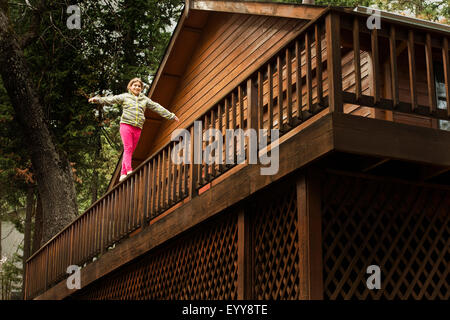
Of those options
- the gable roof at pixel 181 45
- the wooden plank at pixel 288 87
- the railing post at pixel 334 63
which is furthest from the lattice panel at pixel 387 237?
the gable roof at pixel 181 45

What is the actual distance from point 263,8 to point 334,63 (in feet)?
16.9

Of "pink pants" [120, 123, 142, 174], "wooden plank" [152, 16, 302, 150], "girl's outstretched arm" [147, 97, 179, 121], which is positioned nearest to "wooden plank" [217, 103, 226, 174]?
"wooden plank" [152, 16, 302, 150]

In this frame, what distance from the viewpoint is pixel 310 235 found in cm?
628

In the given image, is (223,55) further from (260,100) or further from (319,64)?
(319,64)


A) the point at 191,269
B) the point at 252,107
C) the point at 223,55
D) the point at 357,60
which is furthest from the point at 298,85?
the point at 223,55

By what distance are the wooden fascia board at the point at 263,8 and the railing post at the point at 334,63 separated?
11.6 feet

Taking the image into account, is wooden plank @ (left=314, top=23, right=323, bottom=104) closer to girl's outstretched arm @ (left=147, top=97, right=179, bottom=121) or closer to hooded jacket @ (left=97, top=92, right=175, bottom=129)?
girl's outstretched arm @ (left=147, top=97, right=179, bottom=121)

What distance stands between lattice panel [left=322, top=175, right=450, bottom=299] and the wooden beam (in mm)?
Result: 197

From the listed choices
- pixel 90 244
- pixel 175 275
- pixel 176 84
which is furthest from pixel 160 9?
pixel 175 275

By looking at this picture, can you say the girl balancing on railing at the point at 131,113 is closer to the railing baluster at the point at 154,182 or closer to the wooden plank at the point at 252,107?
the railing baluster at the point at 154,182

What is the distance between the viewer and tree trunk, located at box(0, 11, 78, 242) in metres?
17.0

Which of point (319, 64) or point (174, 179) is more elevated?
point (319, 64)

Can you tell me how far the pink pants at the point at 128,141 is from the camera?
465 inches
